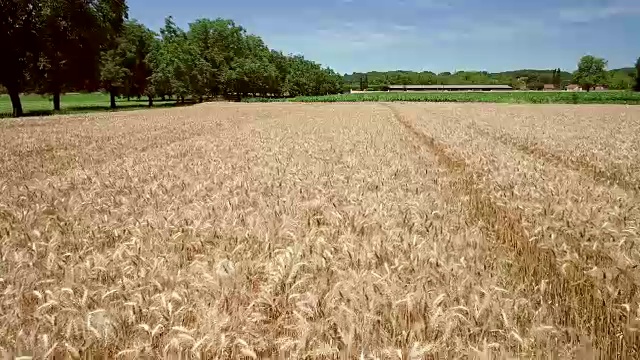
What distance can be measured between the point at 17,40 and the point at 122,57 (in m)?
38.3

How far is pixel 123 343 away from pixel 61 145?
18.1 metres

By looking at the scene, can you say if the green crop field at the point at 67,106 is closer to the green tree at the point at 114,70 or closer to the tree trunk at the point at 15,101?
the tree trunk at the point at 15,101

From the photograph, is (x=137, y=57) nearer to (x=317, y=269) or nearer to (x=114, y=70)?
(x=114, y=70)

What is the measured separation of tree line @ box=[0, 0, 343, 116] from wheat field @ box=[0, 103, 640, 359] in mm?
44991

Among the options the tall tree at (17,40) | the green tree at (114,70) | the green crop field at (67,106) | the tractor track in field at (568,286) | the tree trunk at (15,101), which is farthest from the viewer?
the green tree at (114,70)

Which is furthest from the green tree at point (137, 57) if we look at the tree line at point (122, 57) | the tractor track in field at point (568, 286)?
the tractor track in field at point (568, 286)

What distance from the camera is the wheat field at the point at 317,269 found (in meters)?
2.71

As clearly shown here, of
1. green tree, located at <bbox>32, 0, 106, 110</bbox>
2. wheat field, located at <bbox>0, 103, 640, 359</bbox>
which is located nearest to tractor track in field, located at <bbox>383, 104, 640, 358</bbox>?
wheat field, located at <bbox>0, 103, 640, 359</bbox>

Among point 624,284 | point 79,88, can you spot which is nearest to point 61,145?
point 624,284

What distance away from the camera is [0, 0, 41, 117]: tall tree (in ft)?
141

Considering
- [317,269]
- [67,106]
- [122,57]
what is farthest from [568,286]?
[122,57]

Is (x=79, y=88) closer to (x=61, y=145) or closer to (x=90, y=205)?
(x=61, y=145)

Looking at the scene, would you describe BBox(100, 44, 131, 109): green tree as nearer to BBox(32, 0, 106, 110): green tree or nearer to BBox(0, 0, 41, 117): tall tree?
BBox(32, 0, 106, 110): green tree

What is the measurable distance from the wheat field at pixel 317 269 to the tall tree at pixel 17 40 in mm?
43993
